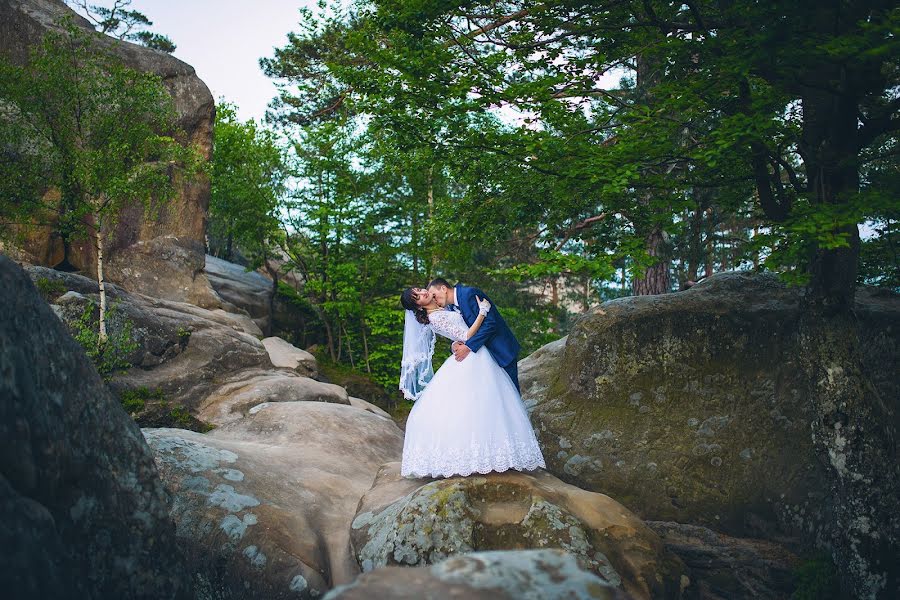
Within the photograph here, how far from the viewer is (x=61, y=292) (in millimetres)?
13156

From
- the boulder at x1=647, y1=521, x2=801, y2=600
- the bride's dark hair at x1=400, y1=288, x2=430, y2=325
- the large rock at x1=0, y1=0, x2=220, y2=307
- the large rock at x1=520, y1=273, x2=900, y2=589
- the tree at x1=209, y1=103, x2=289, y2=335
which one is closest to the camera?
the boulder at x1=647, y1=521, x2=801, y2=600

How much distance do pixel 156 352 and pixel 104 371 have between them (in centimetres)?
187

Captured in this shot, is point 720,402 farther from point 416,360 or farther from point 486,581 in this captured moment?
point 486,581

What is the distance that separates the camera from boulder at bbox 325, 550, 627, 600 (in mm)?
2518

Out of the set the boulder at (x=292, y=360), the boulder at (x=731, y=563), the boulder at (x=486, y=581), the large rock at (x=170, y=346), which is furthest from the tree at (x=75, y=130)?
the boulder at (x=486, y=581)

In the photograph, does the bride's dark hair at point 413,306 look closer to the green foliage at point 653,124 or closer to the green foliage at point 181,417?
the green foliage at point 653,124

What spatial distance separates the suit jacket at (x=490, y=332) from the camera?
7.41 metres

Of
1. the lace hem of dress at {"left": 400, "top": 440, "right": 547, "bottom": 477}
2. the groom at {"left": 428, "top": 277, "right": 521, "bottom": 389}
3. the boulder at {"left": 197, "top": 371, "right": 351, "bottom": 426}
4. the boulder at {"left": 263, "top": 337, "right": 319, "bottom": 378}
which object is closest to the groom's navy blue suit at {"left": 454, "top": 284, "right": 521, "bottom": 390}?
the groom at {"left": 428, "top": 277, "right": 521, "bottom": 389}

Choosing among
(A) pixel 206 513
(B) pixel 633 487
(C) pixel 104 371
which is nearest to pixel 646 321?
(B) pixel 633 487

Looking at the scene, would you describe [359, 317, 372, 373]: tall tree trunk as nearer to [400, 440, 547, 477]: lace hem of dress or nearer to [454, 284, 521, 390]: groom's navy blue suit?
[454, 284, 521, 390]: groom's navy blue suit

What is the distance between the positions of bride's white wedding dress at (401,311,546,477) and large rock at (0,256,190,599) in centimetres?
305

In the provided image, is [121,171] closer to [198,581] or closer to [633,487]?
[198,581]

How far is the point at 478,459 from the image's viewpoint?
269 inches

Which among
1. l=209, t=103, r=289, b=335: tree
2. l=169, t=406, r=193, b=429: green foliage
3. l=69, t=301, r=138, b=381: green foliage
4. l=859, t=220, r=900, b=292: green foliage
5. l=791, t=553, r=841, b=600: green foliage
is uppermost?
l=209, t=103, r=289, b=335: tree
